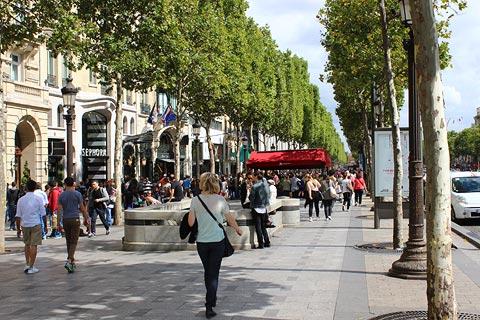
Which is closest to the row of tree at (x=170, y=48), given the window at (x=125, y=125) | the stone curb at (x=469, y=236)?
the window at (x=125, y=125)

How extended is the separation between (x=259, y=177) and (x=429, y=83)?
344 inches

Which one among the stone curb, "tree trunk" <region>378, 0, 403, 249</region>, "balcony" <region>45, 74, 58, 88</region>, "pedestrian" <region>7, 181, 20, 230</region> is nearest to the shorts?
"tree trunk" <region>378, 0, 403, 249</region>

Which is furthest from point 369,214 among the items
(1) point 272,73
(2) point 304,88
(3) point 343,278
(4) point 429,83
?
(2) point 304,88

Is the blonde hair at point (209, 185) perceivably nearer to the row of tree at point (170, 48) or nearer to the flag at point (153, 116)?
the row of tree at point (170, 48)

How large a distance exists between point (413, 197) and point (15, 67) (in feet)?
77.9

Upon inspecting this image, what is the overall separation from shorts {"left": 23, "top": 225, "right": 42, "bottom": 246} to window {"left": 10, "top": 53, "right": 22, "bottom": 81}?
19911 mm

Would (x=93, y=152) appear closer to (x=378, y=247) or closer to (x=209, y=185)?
(x=378, y=247)

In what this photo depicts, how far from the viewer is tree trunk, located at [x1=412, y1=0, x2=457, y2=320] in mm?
5879

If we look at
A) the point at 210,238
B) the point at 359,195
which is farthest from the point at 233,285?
the point at 359,195

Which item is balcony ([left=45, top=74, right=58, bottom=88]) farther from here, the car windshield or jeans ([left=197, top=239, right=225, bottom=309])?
jeans ([left=197, top=239, right=225, bottom=309])

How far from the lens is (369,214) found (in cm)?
2394

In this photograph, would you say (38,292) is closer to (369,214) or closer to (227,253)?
(227,253)

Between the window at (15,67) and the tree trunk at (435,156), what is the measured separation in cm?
2632

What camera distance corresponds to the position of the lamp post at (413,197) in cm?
1001
